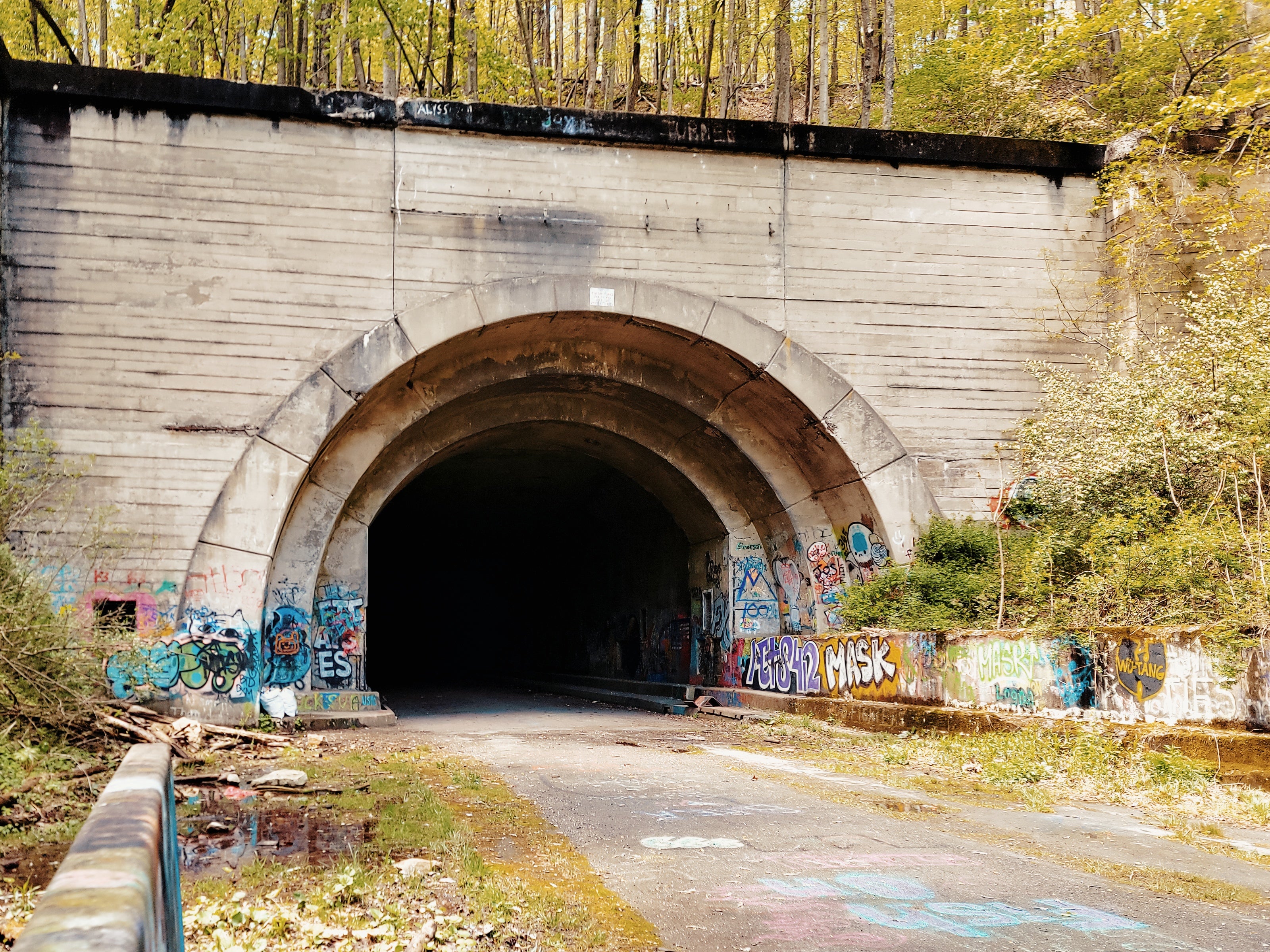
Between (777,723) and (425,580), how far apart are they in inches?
916

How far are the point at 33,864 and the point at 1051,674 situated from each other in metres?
7.86

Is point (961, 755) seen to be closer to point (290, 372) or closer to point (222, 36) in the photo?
point (290, 372)

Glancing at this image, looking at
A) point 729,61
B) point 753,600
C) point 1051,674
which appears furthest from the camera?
point 729,61

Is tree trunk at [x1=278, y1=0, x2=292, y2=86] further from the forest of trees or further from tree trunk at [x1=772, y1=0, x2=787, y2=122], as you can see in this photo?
tree trunk at [x1=772, y1=0, x2=787, y2=122]

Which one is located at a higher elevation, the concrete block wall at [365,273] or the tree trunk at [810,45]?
the tree trunk at [810,45]

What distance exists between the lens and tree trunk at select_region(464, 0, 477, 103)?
802 inches

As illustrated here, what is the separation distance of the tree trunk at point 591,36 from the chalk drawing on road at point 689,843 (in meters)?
16.2

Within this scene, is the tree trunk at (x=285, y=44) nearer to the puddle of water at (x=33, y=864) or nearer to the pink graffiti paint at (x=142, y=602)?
the pink graffiti paint at (x=142, y=602)

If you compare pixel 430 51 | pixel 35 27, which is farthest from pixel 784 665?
pixel 35 27

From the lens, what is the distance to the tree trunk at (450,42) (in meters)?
17.5

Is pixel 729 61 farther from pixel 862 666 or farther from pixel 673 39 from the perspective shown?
pixel 862 666

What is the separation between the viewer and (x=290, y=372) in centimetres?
1277

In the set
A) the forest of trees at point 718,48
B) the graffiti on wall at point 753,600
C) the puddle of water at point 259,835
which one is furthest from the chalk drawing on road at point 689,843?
the forest of trees at point 718,48

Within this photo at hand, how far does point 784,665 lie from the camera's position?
49.2 feet
